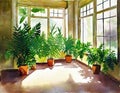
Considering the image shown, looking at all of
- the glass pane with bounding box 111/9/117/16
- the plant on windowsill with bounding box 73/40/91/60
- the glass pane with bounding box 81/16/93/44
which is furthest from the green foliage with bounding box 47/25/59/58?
the glass pane with bounding box 111/9/117/16

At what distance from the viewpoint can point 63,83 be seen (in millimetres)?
4555

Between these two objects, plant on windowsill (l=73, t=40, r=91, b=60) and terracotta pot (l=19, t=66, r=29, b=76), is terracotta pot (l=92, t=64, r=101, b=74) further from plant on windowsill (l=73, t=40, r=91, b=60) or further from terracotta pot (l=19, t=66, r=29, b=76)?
terracotta pot (l=19, t=66, r=29, b=76)

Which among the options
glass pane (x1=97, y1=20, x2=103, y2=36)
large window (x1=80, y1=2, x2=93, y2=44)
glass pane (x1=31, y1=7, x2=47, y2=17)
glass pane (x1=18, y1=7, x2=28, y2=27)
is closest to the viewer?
glass pane (x1=97, y1=20, x2=103, y2=36)

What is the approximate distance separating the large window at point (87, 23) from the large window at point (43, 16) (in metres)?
1.46

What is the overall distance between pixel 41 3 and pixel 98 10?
9.39ft

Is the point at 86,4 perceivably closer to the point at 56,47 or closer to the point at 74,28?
the point at 74,28

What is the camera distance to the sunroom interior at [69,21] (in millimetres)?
4828

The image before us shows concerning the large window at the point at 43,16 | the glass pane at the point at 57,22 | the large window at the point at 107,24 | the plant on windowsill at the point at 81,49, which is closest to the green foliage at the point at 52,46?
the plant on windowsill at the point at 81,49

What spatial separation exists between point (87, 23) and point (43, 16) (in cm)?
236

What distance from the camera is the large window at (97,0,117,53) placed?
501cm

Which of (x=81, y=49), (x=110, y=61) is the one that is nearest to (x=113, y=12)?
(x=110, y=61)

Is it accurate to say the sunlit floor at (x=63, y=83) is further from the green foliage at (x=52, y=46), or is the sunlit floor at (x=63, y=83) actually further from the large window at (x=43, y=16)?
the large window at (x=43, y=16)

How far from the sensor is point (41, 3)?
26.0 feet

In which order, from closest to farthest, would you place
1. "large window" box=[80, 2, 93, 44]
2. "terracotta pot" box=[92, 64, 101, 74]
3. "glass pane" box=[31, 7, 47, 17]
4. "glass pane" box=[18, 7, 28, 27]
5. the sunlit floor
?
the sunlit floor
"terracotta pot" box=[92, 64, 101, 74]
"large window" box=[80, 2, 93, 44]
"glass pane" box=[18, 7, 28, 27]
"glass pane" box=[31, 7, 47, 17]
